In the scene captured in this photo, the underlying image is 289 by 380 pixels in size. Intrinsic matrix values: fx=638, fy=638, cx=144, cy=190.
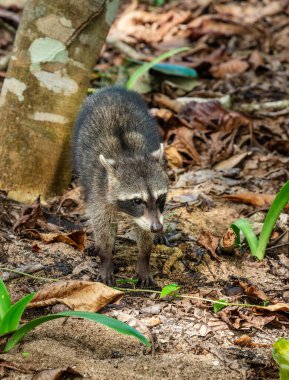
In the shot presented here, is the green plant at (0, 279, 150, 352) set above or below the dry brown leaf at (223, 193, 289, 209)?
below

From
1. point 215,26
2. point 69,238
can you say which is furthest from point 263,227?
point 215,26

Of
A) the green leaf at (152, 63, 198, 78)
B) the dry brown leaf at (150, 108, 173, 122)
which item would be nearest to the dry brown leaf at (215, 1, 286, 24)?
the green leaf at (152, 63, 198, 78)

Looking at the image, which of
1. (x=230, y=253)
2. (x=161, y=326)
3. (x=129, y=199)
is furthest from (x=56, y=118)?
(x=161, y=326)

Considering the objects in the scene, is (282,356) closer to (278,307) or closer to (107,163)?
(278,307)

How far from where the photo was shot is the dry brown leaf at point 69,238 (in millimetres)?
5215

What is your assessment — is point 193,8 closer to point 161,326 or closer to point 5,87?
point 5,87

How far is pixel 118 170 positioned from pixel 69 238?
73 cm

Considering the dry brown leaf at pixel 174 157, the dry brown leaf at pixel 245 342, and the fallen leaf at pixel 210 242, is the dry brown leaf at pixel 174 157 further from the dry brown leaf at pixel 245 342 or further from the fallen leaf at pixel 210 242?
the dry brown leaf at pixel 245 342

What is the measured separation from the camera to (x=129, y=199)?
193 inches

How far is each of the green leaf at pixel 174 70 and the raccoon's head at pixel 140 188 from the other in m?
3.52

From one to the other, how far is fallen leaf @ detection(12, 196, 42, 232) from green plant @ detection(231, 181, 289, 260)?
171 centimetres

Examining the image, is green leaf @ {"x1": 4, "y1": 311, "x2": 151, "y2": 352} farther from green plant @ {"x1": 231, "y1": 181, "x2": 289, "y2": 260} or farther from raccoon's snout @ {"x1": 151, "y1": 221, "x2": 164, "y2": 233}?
green plant @ {"x1": 231, "y1": 181, "x2": 289, "y2": 260}

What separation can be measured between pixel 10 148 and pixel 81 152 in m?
0.67

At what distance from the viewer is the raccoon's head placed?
479 centimetres
